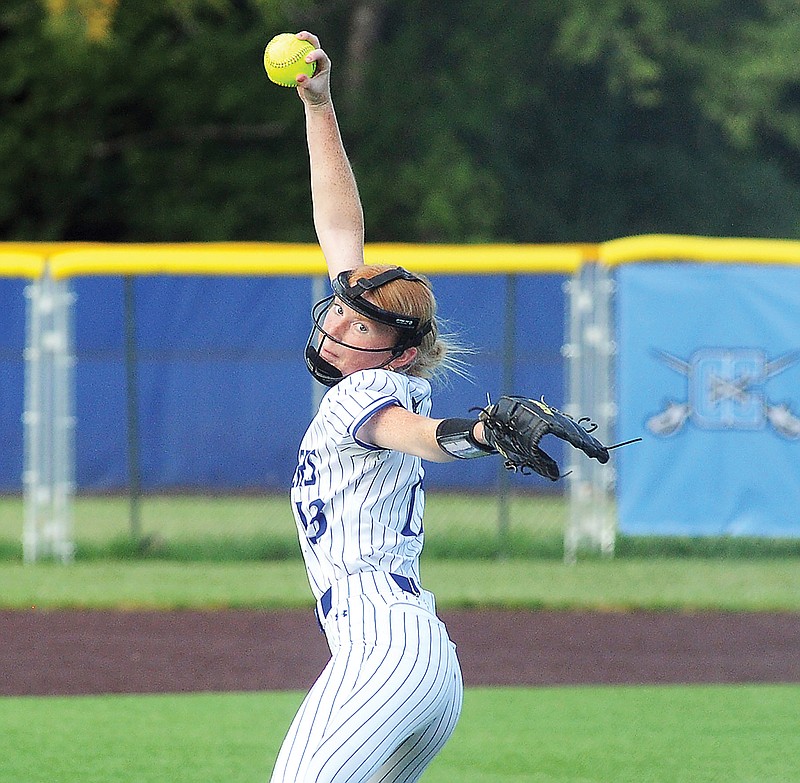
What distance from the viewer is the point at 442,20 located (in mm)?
25547

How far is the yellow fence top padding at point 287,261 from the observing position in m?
11.2

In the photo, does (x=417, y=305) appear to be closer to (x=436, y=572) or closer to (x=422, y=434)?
(x=422, y=434)

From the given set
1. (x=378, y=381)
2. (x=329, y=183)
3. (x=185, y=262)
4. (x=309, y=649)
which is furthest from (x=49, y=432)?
(x=378, y=381)

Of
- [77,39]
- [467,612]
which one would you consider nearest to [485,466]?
[467,612]

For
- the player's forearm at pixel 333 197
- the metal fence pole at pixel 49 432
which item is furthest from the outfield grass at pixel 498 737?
the metal fence pole at pixel 49 432

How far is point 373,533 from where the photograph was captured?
3270 millimetres

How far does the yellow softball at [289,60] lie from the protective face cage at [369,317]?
0.88 m

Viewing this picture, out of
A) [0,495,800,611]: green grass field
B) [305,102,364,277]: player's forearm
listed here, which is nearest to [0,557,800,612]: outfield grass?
[0,495,800,611]: green grass field

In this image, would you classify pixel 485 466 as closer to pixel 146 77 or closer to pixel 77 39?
pixel 77 39

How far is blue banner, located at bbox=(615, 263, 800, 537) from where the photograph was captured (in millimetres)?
11242

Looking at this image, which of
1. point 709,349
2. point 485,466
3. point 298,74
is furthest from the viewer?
point 485,466

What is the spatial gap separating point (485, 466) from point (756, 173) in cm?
1372

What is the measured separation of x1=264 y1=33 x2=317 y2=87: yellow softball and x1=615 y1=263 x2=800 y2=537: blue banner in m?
7.37

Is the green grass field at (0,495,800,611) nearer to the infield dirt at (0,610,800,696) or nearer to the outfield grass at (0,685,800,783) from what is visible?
the infield dirt at (0,610,800,696)
